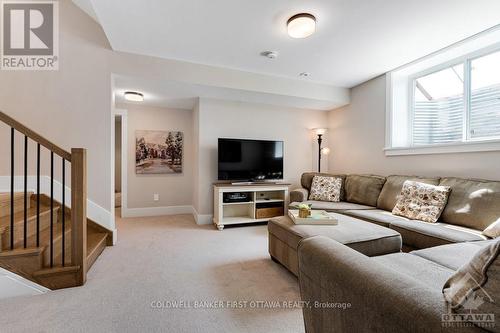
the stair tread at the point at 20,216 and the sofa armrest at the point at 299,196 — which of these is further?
the sofa armrest at the point at 299,196

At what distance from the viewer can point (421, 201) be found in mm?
2361

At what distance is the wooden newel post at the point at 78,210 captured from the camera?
5.85 ft

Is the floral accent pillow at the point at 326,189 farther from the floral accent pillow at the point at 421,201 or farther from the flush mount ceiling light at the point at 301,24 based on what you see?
the flush mount ceiling light at the point at 301,24

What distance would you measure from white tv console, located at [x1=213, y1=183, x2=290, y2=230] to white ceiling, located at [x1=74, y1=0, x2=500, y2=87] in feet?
5.88

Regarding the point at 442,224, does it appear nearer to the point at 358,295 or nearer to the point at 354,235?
the point at 354,235

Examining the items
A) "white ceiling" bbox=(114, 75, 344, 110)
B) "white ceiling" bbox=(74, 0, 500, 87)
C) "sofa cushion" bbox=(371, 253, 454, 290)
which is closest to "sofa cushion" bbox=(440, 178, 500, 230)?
"sofa cushion" bbox=(371, 253, 454, 290)

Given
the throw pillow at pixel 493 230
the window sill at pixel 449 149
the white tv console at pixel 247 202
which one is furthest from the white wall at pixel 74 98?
the window sill at pixel 449 149

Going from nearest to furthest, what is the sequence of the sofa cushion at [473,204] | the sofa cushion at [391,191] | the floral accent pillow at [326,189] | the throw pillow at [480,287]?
1. the throw pillow at [480,287]
2. the sofa cushion at [473,204]
3. the sofa cushion at [391,191]
4. the floral accent pillow at [326,189]

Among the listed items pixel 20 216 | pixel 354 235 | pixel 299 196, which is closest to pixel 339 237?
pixel 354 235

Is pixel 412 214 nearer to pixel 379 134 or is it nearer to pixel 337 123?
pixel 379 134

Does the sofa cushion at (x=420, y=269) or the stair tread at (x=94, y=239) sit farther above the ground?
the sofa cushion at (x=420, y=269)

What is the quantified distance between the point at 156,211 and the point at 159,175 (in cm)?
69

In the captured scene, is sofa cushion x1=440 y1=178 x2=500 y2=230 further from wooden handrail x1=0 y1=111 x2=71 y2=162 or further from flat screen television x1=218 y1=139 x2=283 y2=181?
wooden handrail x1=0 y1=111 x2=71 y2=162

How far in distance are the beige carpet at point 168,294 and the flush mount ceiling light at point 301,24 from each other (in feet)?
7.43
